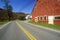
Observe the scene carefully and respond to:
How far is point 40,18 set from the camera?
2167 inches

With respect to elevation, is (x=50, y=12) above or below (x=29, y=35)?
above

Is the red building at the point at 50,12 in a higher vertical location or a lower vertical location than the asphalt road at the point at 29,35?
higher

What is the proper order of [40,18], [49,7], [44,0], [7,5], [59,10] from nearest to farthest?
1. [59,10]
2. [49,7]
3. [44,0]
4. [40,18]
5. [7,5]

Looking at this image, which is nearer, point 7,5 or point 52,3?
point 52,3

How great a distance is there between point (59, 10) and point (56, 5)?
5.46 ft

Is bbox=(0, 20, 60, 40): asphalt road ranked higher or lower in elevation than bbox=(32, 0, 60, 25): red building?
lower

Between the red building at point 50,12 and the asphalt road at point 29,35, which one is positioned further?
the red building at point 50,12

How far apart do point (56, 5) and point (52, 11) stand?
2242 millimetres

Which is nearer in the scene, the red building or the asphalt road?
the asphalt road

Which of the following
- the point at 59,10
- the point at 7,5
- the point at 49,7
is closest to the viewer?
the point at 59,10

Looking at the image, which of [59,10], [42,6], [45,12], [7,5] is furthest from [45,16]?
[7,5]

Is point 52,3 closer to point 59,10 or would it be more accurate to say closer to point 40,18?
point 59,10

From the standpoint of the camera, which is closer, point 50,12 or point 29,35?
point 29,35

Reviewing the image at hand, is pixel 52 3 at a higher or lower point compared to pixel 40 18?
higher
